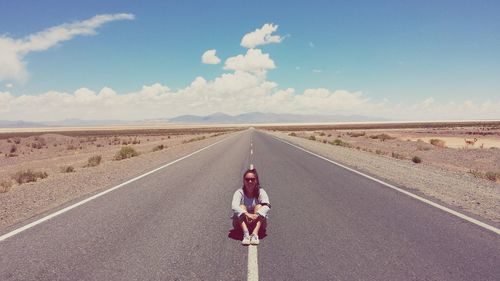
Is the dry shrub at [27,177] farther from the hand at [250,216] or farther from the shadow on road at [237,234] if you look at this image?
the hand at [250,216]

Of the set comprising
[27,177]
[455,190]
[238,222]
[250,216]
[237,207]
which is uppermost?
[237,207]

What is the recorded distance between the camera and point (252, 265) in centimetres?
464

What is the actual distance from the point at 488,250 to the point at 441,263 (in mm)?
974

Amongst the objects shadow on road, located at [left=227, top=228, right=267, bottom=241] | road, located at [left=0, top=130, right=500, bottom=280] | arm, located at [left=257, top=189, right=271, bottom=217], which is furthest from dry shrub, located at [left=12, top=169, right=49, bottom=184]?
arm, located at [left=257, top=189, right=271, bottom=217]

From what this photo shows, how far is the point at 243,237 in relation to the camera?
5.77 meters

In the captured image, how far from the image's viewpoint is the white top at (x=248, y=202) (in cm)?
575

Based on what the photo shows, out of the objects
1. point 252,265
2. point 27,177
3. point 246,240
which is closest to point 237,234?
point 246,240

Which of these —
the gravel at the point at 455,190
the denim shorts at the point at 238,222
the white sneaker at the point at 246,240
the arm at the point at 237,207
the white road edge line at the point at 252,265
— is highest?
the arm at the point at 237,207

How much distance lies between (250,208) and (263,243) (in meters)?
0.68

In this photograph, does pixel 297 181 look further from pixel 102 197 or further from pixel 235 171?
pixel 102 197

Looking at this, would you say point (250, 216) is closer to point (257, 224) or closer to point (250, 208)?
point (257, 224)

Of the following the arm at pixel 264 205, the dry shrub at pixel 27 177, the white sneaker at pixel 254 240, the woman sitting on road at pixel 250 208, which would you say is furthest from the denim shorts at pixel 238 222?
the dry shrub at pixel 27 177

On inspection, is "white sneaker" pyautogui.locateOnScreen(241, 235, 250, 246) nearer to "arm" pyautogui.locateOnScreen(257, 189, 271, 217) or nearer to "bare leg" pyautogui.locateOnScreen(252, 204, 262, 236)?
"bare leg" pyautogui.locateOnScreen(252, 204, 262, 236)

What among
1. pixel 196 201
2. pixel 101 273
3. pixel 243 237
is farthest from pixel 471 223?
pixel 101 273
